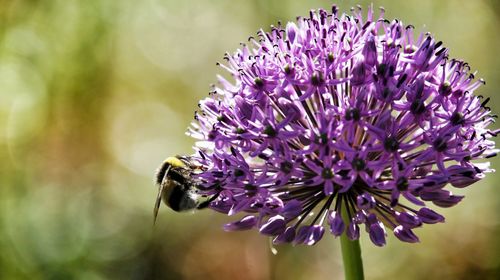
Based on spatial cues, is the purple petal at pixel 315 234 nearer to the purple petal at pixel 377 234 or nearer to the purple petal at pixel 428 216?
the purple petal at pixel 377 234

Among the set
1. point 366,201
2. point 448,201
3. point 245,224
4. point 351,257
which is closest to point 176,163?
point 245,224

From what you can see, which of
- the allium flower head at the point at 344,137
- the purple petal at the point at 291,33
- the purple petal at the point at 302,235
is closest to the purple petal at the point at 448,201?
the allium flower head at the point at 344,137

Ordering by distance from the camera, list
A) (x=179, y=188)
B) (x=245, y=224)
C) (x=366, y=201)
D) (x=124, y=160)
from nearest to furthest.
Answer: (x=366, y=201) → (x=245, y=224) → (x=179, y=188) → (x=124, y=160)

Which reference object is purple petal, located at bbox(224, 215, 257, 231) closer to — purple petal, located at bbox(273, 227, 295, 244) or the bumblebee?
purple petal, located at bbox(273, 227, 295, 244)

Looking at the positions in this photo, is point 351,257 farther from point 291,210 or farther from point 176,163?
point 176,163

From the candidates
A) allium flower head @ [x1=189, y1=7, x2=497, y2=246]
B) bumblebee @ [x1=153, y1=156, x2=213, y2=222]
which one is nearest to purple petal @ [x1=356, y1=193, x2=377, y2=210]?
allium flower head @ [x1=189, y1=7, x2=497, y2=246]
